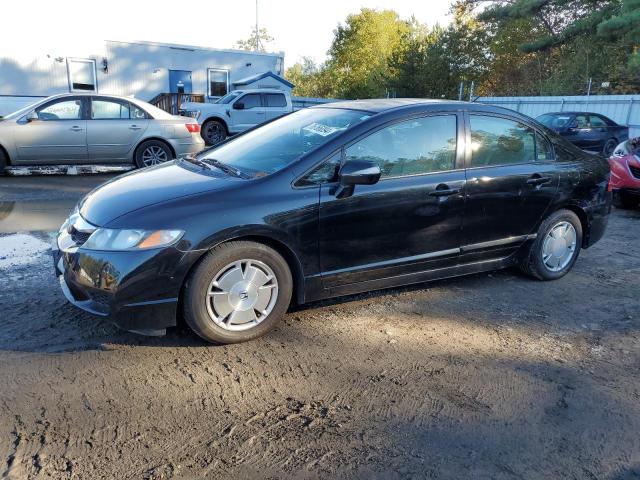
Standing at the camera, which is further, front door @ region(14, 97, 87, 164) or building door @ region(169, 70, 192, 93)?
building door @ region(169, 70, 192, 93)

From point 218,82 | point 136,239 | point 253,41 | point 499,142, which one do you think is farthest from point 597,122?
point 253,41

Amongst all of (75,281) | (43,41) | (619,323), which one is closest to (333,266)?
(75,281)

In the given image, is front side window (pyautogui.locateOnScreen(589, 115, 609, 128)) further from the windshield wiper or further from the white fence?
the windshield wiper

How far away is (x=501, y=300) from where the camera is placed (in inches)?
175

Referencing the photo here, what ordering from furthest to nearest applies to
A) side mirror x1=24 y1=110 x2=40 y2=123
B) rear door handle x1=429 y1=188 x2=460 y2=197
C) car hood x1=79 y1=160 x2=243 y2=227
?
side mirror x1=24 y1=110 x2=40 y2=123, rear door handle x1=429 y1=188 x2=460 y2=197, car hood x1=79 y1=160 x2=243 y2=227

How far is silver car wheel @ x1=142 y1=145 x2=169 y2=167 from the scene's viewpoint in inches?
401

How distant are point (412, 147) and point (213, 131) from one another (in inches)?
552

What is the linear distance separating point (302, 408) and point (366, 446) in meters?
0.44

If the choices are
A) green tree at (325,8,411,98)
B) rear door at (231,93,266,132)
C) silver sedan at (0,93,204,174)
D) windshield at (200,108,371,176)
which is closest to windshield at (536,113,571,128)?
rear door at (231,93,266,132)

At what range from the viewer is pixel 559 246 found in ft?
16.0

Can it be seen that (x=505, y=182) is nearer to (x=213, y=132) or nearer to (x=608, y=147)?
(x=608, y=147)

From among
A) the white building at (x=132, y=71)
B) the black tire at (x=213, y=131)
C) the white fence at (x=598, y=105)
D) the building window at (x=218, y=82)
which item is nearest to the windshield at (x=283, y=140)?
the black tire at (x=213, y=131)

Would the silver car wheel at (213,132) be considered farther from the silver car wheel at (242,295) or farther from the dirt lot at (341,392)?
the silver car wheel at (242,295)

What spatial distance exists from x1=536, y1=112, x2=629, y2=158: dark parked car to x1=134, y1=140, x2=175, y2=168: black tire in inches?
440
